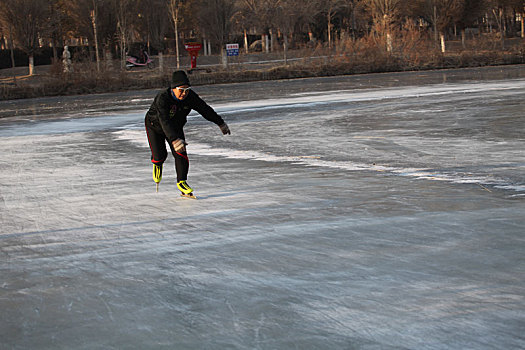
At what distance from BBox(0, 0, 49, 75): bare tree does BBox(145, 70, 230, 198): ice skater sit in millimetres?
41458

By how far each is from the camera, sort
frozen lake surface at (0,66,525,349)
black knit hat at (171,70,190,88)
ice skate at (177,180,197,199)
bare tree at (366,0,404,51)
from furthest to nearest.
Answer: bare tree at (366,0,404,51)
ice skate at (177,180,197,199)
black knit hat at (171,70,190,88)
frozen lake surface at (0,66,525,349)

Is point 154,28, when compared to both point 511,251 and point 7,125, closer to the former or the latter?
point 7,125

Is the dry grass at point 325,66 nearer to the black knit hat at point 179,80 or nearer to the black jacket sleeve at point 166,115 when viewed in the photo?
the black jacket sleeve at point 166,115

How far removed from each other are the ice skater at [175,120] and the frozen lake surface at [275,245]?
0.42 m

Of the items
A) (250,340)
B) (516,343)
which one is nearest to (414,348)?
(516,343)

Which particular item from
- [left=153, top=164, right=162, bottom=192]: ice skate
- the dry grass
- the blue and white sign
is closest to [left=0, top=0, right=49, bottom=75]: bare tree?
the dry grass

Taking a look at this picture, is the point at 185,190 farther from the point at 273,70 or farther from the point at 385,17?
the point at 385,17

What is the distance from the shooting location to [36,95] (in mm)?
36594

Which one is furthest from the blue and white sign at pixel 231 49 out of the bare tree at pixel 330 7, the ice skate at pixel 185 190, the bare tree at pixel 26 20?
the ice skate at pixel 185 190

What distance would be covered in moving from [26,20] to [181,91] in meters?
43.6

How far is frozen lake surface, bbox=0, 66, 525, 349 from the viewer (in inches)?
168

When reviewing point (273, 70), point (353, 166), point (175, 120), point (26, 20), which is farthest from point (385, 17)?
point (175, 120)

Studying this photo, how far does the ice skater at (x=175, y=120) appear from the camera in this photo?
8305 mm

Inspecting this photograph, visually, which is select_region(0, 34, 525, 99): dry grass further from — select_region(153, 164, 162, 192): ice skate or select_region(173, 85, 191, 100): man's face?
select_region(173, 85, 191, 100): man's face
